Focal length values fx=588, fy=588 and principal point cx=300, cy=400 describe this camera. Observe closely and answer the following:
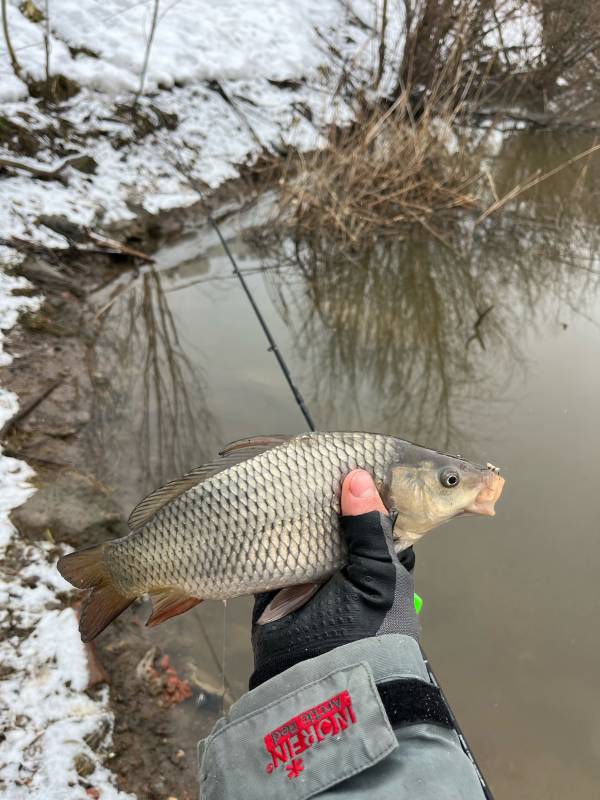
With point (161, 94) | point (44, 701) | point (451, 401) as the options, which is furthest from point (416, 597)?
point (161, 94)

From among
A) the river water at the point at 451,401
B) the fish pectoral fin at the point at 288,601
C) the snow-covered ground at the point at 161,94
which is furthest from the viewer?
the snow-covered ground at the point at 161,94

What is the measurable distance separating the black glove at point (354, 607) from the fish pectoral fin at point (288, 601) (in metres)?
0.02

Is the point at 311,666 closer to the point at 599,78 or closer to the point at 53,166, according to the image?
the point at 53,166

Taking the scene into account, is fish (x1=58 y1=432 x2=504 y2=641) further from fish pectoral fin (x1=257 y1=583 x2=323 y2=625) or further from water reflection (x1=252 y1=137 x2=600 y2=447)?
water reflection (x1=252 y1=137 x2=600 y2=447)

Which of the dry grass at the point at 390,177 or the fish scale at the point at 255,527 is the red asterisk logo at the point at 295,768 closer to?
the fish scale at the point at 255,527

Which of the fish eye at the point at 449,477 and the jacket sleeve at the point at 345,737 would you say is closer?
the jacket sleeve at the point at 345,737

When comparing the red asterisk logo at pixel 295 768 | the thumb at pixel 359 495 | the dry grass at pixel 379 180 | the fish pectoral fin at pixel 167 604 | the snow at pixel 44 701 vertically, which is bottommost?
the snow at pixel 44 701

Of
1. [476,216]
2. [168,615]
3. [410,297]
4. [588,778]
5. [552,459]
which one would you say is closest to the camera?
[168,615]

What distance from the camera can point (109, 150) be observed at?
6.15m

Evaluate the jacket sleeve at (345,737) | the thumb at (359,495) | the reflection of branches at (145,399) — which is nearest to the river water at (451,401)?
the reflection of branches at (145,399)

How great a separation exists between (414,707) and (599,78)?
41.2ft

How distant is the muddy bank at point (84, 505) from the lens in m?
1.79

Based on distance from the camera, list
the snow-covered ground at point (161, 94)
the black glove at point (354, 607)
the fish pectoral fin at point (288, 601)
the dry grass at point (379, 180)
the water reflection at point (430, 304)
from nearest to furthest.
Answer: the black glove at point (354, 607) < the fish pectoral fin at point (288, 601) < the water reflection at point (430, 304) < the dry grass at point (379, 180) < the snow-covered ground at point (161, 94)

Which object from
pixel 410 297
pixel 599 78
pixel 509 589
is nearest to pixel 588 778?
pixel 509 589
